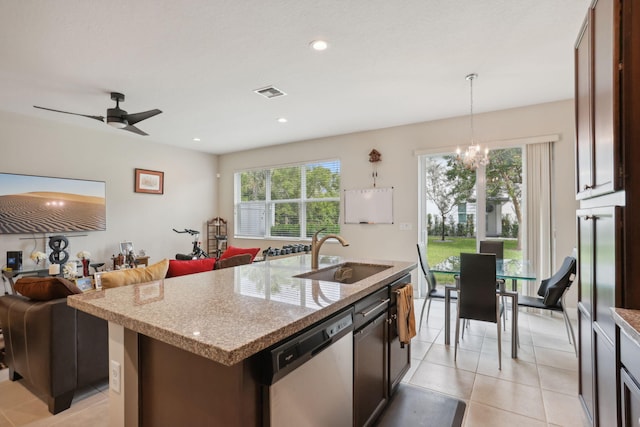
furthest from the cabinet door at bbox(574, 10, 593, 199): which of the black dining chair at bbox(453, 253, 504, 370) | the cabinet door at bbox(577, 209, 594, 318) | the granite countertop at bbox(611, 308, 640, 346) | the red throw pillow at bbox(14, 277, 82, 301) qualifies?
the red throw pillow at bbox(14, 277, 82, 301)

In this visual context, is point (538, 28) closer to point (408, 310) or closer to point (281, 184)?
→ point (408, 310)

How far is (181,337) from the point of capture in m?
0.96

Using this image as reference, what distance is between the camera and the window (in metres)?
5.82

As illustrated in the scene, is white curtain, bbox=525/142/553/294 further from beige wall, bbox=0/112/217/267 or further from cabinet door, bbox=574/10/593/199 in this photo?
beige wall, bbox=0/112/217/267

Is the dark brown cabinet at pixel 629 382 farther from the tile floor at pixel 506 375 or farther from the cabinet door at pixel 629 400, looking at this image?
the tile floor at pixel 506 375

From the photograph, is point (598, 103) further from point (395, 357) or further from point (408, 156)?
point (408, 156)

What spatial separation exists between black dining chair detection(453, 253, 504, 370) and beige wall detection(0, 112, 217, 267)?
5349 mm

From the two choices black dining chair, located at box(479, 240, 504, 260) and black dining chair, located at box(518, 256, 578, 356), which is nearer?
black dining chair, located at box(518, 256, 578, 356)

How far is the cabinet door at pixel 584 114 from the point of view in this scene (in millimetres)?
1645

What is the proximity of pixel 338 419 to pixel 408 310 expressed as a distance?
3.14ft

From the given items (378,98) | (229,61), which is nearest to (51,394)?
(229,61)

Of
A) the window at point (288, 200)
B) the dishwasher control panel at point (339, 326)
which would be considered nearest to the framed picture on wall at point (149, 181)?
the window at point (288, 200)

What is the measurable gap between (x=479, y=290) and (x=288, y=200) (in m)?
4.23

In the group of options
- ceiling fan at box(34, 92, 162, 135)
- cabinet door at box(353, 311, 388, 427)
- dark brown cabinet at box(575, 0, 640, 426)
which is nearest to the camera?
dark brown cabinet at box(575, 0, 640, 426)
